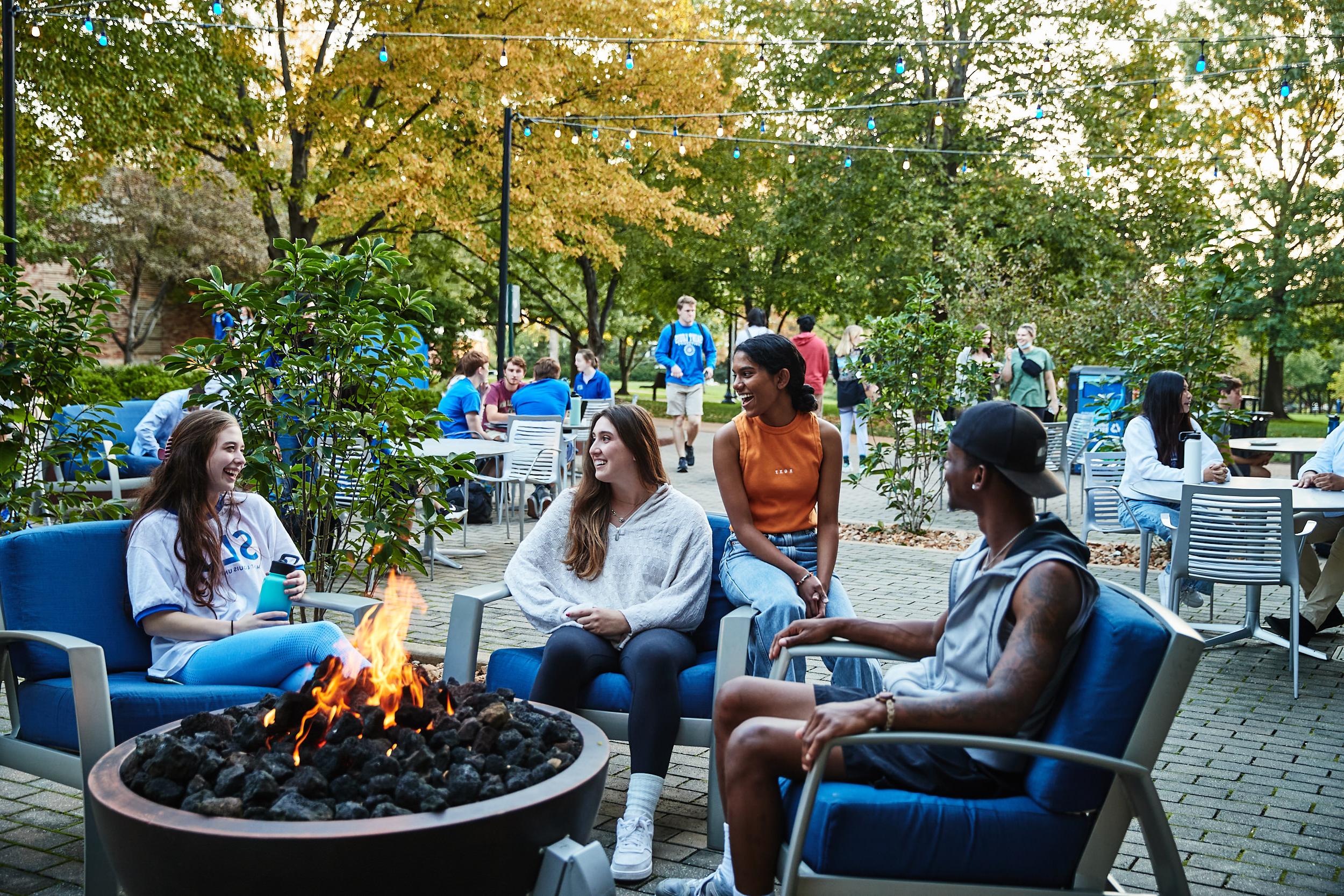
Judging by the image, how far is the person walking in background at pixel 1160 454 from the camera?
6879 millimetres

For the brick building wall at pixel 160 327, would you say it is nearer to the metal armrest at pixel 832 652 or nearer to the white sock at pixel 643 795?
the white sock at pixel 643 795

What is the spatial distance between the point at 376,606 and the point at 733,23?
2478 cm

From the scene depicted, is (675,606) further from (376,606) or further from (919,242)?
(919,242)

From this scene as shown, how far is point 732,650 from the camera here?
145 inches

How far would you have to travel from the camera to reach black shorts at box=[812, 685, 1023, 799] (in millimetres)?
2711

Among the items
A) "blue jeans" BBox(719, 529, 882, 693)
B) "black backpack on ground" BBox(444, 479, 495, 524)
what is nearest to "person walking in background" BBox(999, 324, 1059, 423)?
"black backpack on ground" BBox(444, 479, 495, 524)

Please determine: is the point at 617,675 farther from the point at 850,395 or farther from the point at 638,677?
the point at 850,395

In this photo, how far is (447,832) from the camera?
2.41 meters

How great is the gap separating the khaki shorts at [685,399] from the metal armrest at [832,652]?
11.4 metres

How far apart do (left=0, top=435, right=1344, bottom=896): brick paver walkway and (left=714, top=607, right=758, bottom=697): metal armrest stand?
1.88 ft

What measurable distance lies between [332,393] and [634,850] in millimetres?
2609

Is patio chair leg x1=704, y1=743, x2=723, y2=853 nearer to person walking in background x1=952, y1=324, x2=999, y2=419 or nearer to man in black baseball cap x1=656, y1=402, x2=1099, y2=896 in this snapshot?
man in black baseball cap x1=656, y1=402, x2=1099, y2=896

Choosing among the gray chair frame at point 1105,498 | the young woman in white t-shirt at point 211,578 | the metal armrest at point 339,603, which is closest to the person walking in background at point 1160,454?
the gray chair frame at point 1105,498

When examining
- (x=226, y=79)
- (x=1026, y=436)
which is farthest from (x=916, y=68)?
(x=1026, y=436)
